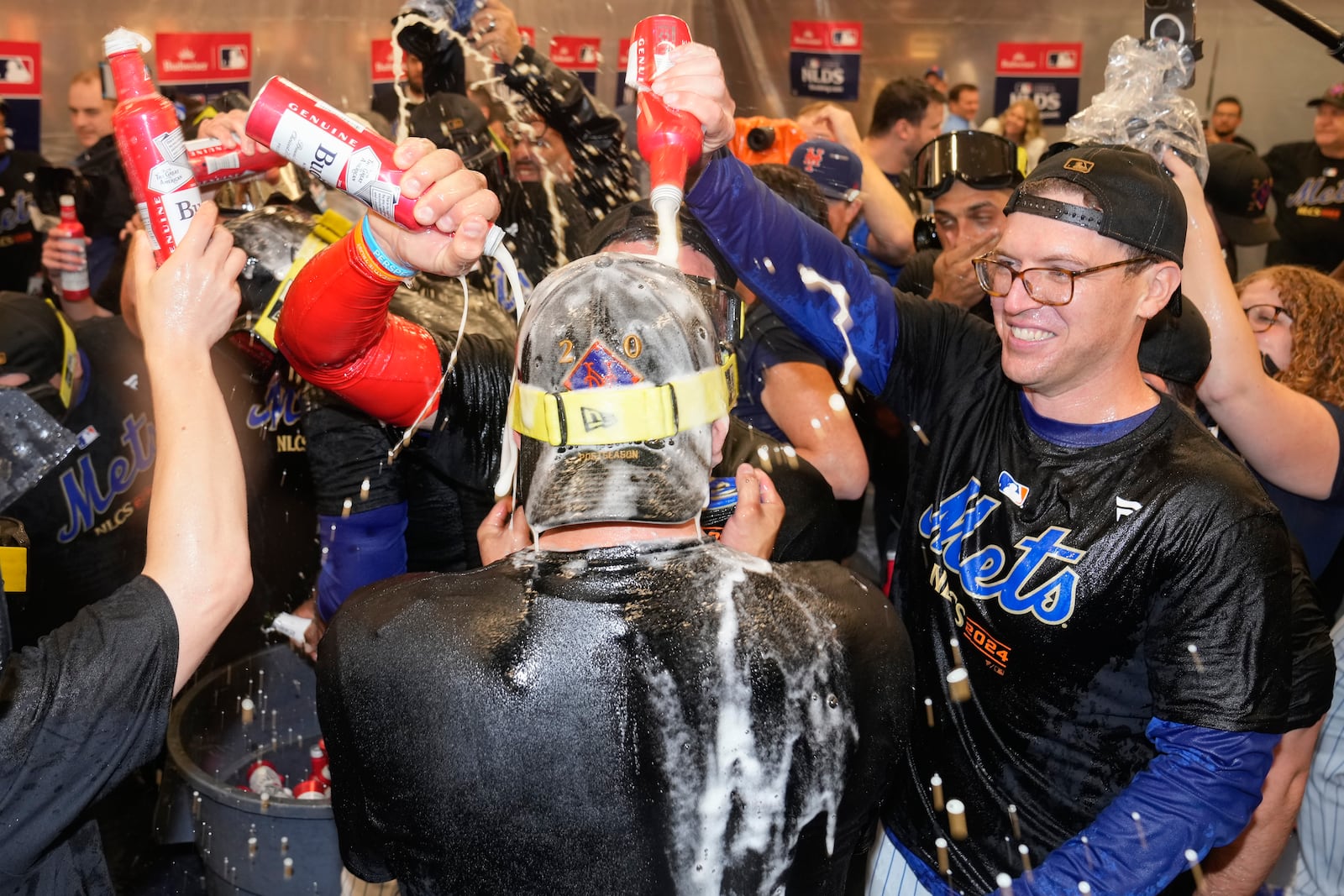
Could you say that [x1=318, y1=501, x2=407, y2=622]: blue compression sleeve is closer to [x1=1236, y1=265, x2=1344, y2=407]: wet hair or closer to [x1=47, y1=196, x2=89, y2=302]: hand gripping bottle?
[x1=47, y1=196, x2=89, y2=302]: hand gripping bottle

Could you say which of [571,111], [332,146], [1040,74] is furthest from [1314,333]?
[1040,74]

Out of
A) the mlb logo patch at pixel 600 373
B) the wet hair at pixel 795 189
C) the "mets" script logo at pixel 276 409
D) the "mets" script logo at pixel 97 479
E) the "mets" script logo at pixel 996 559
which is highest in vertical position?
the wet hair at pixel 795 189

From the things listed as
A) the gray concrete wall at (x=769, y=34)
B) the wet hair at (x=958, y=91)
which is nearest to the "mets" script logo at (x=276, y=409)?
the gray concrete wall at (x=769, y=34)

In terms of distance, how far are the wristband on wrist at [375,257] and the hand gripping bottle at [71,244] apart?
10.4 feet

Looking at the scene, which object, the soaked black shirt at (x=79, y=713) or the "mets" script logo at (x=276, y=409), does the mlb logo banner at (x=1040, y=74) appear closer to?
the "mets" script logo at (x=276, y=409)

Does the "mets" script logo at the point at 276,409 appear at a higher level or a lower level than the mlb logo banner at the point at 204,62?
lower

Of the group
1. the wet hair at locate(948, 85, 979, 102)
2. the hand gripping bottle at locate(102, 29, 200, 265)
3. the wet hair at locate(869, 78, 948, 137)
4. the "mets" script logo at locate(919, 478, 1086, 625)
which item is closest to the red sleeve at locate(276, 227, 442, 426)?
the hand gripping bottle at locate(102, 29, 200, 265)

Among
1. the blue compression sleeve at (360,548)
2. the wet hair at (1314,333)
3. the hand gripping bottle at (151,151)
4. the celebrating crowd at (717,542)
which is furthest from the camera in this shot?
the wet hair at (1314,333)

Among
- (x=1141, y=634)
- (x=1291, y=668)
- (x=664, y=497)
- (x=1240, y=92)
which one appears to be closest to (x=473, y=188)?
(x=664, y=497)

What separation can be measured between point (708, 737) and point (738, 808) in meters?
0.12

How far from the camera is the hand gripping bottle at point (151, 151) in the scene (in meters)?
1.80

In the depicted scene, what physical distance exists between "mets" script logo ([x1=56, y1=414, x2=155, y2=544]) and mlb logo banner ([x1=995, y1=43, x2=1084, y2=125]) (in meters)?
9.06

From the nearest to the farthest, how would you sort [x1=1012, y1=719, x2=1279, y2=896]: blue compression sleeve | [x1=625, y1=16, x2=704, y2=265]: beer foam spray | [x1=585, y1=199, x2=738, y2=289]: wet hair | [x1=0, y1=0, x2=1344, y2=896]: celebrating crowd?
[x1=0, y1=0, x2=1344, y2=896]: celebrating crowd → [x1=1012, y1=719, x2=1279, y2=896]: blue compression sleeve → [x1=625, y1=16, x2=704, y2=265]: beer foam spray → [x1=585, y1=199, x2=738, y2=289]: wet hair

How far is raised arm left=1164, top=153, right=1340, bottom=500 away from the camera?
2.62 m
